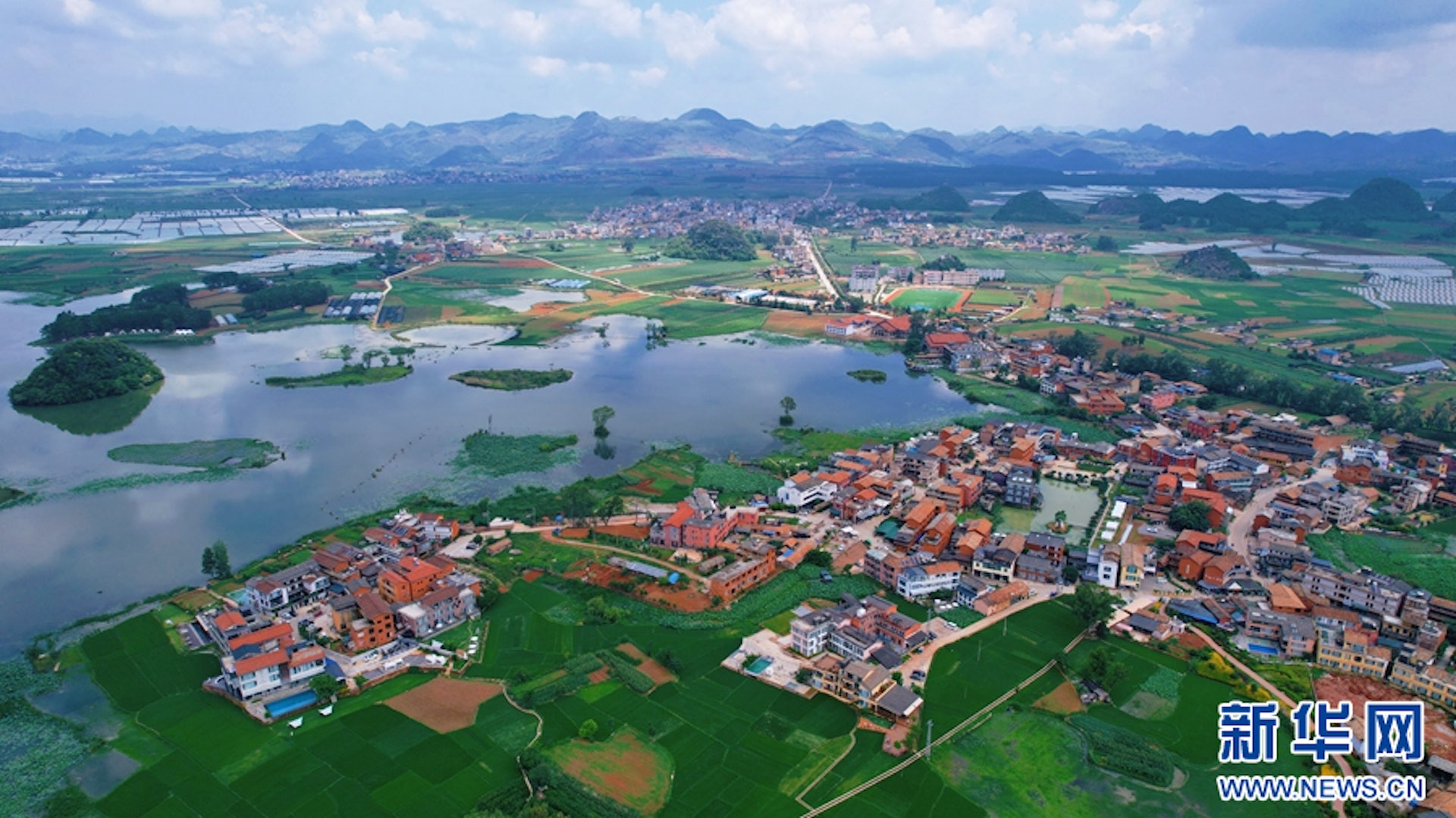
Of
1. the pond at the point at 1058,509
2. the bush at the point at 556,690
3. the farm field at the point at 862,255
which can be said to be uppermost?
the farm field at the point at 862,255

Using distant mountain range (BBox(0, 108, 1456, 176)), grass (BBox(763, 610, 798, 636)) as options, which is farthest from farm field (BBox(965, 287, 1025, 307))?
distant mountain range (BBox(0, 108, 1456, 176))

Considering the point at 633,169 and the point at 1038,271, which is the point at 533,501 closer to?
the point at 1038,271

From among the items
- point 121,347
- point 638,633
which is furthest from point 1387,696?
point 121,347

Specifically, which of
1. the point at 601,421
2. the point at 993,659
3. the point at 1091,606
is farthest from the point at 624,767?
the point at 601,421

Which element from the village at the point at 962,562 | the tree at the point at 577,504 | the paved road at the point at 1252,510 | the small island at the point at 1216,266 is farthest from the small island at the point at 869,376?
the small island at the point at 1216,266

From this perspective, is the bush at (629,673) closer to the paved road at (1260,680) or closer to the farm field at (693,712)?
the farm field at (693,712)

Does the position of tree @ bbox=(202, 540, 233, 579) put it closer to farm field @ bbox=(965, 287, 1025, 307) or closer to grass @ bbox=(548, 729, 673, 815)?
grass @ bbox=(548, 729, 673, 815)
